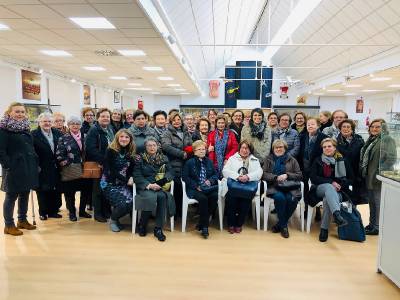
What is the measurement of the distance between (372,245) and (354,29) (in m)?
6.79

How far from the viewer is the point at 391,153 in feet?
9.41

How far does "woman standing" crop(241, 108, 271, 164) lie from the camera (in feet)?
14.2

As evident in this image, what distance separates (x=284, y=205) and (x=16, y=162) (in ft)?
10.1

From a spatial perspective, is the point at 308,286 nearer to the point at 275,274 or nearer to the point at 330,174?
the point at 275,274

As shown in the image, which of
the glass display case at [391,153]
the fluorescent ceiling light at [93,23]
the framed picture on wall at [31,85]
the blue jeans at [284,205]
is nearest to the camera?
the glass display case at [391,153]

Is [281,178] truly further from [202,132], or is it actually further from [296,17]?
[296,17]

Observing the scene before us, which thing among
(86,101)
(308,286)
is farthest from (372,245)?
(86,101)

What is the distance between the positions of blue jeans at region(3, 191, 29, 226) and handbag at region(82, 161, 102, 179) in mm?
708

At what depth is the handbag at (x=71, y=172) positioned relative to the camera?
4.08 meters

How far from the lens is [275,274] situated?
2.93 m

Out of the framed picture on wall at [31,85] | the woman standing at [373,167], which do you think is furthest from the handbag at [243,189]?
the framed picture on wall at [31,85]

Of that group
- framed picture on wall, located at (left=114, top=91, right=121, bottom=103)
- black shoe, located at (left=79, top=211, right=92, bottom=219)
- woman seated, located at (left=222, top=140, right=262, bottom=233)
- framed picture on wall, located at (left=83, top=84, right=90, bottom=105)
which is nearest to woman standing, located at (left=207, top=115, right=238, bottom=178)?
woman seated, located at (left=222, top=140, right=262, bottom=233)

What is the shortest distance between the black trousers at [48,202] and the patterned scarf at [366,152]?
385cm

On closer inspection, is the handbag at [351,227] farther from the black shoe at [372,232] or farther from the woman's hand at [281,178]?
the woman's hand at [281,178]
